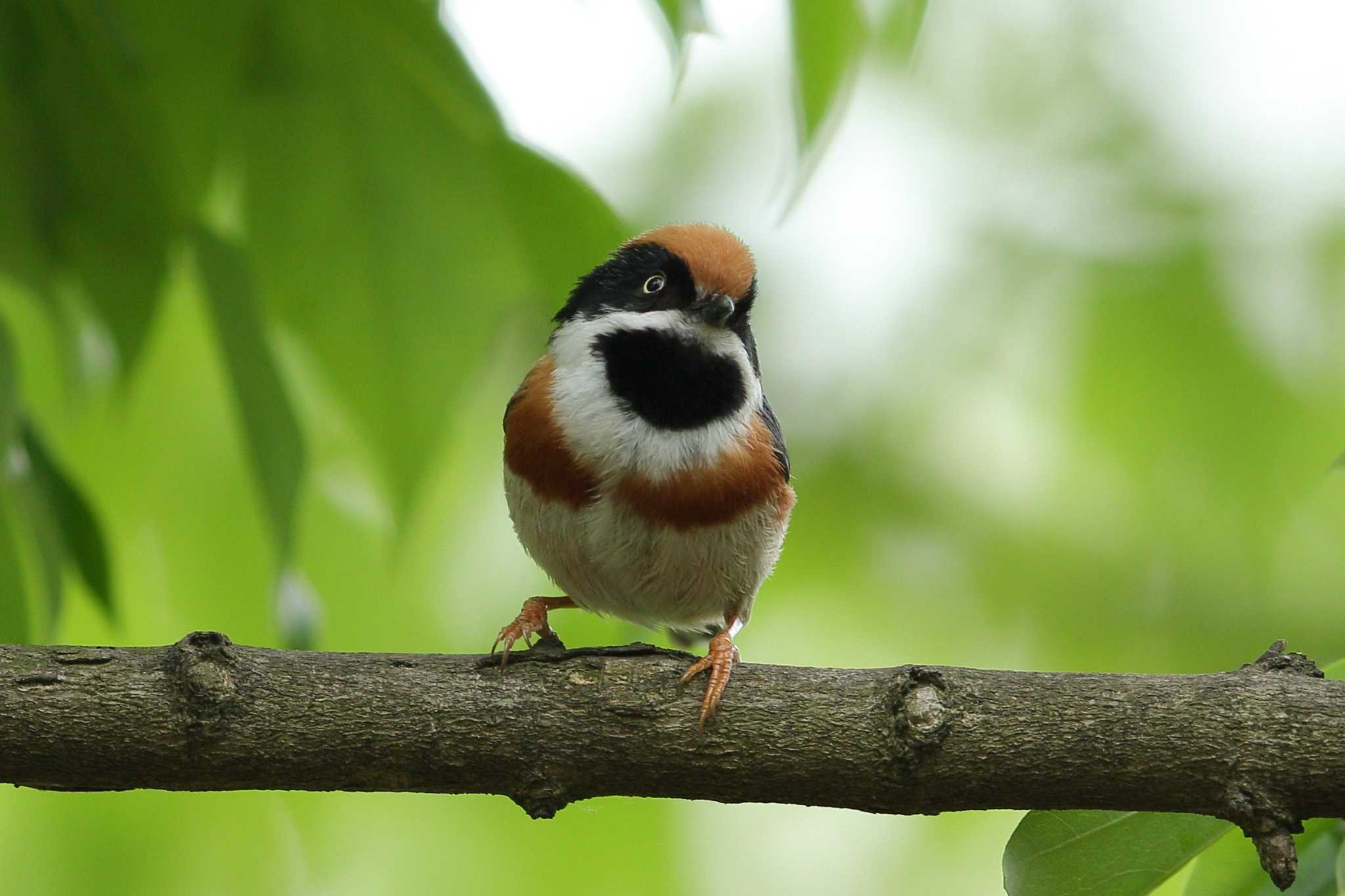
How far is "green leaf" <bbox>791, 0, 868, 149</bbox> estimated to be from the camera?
287cm

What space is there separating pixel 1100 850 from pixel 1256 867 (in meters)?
0.39

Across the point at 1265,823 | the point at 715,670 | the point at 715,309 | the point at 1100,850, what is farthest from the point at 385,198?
the point at 1265,823

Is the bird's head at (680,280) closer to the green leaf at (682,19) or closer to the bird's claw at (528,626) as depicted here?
the green leaf at (682,19)

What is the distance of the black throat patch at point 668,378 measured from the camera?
3.27 m

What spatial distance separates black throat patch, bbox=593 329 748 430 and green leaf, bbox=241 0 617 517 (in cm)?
26

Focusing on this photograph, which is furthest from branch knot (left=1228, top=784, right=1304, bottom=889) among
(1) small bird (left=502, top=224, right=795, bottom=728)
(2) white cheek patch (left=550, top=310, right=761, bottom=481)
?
(2) white cheek patch (left=550, top=310, right=761, bottom=481)

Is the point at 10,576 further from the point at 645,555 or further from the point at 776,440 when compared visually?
the point at 776,440

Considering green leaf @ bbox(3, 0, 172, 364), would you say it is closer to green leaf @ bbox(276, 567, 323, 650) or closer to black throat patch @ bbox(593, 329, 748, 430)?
green leaf @ bbox(276, 567, 323, 650)

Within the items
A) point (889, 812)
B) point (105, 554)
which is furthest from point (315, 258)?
point (889, 812)

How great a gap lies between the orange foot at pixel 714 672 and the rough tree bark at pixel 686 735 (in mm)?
19

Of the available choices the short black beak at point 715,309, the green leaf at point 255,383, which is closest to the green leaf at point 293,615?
the green leaf at point 255,383

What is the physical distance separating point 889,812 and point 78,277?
6.94ft

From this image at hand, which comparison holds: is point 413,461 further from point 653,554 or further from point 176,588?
point 176,588

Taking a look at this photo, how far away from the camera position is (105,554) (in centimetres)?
302
